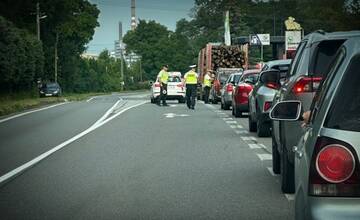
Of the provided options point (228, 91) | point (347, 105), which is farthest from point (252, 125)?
point (347, 105)

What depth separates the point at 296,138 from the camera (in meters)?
9.55

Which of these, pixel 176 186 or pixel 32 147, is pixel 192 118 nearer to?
pixel 32 147

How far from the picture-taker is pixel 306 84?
384 inches

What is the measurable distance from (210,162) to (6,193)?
4.03 metres

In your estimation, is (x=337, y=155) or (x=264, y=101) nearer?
(x=337, y=155)

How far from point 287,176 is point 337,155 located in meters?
4.98

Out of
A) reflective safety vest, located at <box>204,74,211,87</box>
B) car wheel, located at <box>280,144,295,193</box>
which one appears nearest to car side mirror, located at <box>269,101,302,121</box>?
car wheel, located at <box>280,144,295,193</box>

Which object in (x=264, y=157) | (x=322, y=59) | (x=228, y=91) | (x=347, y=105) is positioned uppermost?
(x=322, y=59)

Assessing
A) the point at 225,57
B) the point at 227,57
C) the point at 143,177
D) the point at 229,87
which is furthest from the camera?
the point at 227,57

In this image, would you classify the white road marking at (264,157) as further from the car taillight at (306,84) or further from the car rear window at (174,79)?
the car rear window at (174,79)

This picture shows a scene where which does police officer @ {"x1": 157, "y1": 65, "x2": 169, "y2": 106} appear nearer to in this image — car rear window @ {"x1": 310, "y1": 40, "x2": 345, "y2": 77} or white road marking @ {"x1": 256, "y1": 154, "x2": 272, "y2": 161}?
white road marking @ {"x1": 256, "y1": 154, "x2": 272, "y2": 161}

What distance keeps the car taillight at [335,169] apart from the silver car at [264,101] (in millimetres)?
10001

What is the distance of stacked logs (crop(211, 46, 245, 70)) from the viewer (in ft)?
148

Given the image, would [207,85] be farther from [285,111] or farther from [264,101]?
[285,111]
